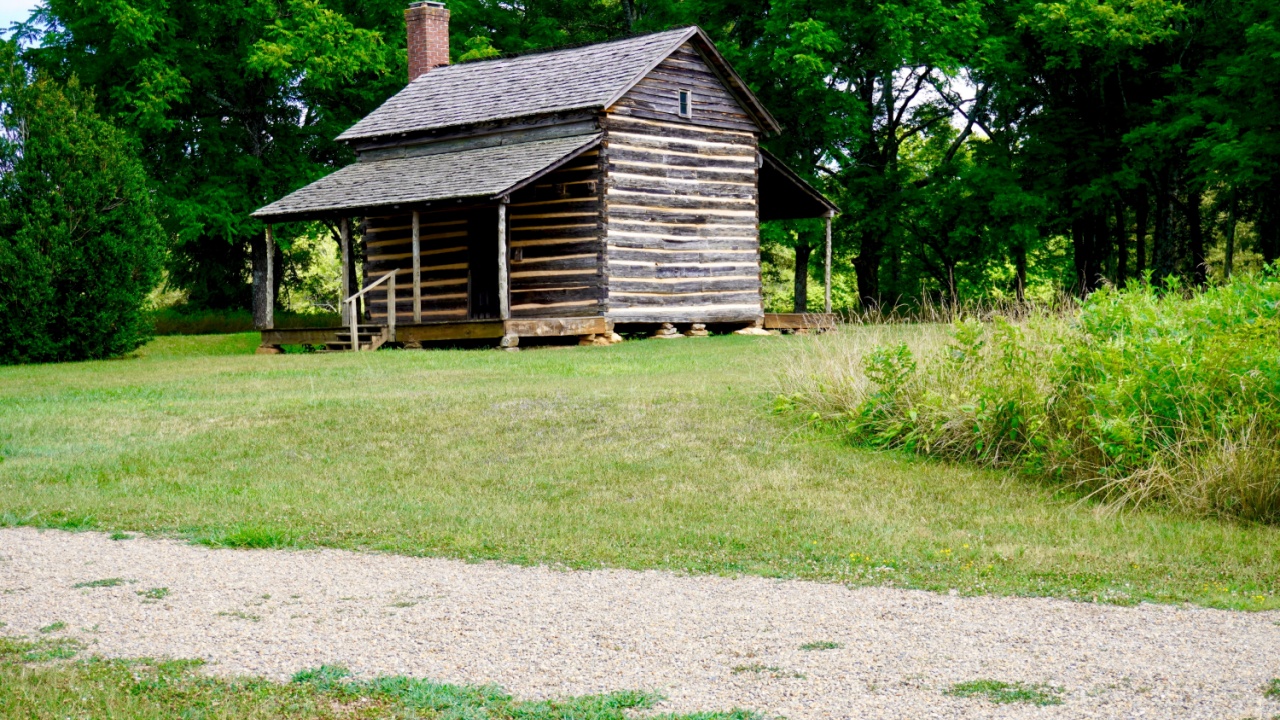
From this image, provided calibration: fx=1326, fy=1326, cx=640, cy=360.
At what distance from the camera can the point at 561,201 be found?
1076 inches

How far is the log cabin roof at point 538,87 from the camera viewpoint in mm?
27422

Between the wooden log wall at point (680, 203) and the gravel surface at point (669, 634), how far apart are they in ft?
64.5

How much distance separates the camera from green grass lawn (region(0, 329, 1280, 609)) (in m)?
7.98

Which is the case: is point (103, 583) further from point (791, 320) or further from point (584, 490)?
point (791, 320)

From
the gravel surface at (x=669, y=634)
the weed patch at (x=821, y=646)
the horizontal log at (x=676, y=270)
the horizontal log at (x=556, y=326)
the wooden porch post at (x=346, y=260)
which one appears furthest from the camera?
the wooden porch post at (x=346, y=260)

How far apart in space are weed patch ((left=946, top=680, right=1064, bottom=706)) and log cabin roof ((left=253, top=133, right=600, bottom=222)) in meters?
19.5

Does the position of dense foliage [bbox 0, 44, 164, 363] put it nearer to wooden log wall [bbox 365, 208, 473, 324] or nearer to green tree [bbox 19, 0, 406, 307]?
wooden log wall [bbox 365, 208, 473, 324]

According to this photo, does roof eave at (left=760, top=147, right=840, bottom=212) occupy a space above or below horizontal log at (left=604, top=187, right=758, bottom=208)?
above

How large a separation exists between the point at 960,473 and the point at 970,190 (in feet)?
96.9

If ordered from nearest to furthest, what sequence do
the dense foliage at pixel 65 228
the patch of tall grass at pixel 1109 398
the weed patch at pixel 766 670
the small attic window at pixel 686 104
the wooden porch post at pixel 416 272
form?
the weed patch at pixel 766 670, the patch of tall grass at pixel 1109 398, the dense foliage at pixel 65 228, the wooden porch post at pixel 416 272, the small attic window at pixel 686 104

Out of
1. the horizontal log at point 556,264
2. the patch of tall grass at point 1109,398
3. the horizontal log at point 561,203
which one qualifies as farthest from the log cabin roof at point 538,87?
the patch of tall grass at point 1109,398

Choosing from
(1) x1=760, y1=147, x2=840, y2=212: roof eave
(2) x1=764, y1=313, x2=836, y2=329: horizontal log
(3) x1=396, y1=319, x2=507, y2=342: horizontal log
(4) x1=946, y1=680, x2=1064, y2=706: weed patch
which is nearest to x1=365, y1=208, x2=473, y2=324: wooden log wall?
(3) x1=396, y1=319, x2=507, y2=342: horizontal log

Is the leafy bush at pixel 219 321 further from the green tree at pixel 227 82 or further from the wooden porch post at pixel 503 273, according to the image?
the wooden porch post at pixel 503 273

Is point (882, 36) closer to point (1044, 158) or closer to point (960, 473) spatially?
point (1044, 158)
